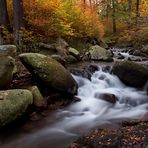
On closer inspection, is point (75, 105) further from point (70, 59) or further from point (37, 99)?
point (70, 59)

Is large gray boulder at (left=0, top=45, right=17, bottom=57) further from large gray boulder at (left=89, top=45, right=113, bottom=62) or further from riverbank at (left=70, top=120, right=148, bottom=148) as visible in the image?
large gray boulder at (left=89, top=45, right=113, bottom=62)

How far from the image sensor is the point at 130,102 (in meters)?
9.43

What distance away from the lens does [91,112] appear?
8.74m

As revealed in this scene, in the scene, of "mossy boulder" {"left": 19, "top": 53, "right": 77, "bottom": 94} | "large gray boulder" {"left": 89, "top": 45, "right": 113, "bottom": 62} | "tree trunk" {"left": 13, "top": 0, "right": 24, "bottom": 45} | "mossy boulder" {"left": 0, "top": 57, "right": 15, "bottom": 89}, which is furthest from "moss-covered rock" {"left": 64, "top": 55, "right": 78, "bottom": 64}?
"mossy boulder" {"left": 0, "top": 57, "right": 15, "bottom": 89}

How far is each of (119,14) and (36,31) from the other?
52.5 feet

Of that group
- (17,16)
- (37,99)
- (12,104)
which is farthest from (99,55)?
(12,104)

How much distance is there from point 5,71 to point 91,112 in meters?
2.84

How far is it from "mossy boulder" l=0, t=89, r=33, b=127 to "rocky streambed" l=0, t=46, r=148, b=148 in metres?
0.14

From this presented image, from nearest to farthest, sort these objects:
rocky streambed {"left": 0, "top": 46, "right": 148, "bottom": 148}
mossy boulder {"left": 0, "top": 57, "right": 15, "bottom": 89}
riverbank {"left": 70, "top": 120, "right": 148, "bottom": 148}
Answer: riverbank {"left": 70, "top": 120, "right": 148, "bottom": 148}
rocky streambed {"left": 0, "top": 46, "right": 148, "bottom": 148}
mossy boulder {"left": 0, "top": 57, "right": 15, "bottom": 89}

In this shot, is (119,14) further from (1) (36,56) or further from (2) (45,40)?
(1) (36,56)

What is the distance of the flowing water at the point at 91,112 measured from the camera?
263 inches

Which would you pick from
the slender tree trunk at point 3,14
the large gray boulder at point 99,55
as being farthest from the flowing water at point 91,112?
the slender tree trunk at point 3,14

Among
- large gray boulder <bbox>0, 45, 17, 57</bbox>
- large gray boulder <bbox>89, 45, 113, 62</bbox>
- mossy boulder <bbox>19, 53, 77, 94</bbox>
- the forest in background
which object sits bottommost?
large gray boulder <bbox>89, 45, 113, 62</bbox>

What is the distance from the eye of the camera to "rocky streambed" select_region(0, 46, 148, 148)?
662cm
